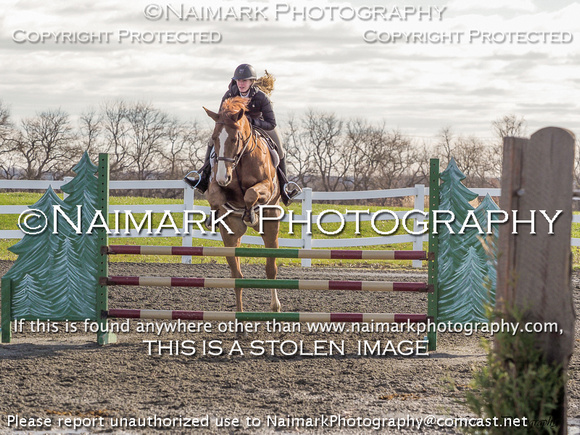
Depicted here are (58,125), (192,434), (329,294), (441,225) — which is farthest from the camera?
(58,125)

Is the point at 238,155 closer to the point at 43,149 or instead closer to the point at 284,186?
the point at 284,186

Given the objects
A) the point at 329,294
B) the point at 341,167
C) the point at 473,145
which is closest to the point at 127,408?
the point at 329,294

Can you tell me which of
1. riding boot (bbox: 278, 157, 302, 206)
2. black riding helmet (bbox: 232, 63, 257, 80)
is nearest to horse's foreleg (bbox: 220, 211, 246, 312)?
riding boot (bbox: 278, 157, 302, 206)

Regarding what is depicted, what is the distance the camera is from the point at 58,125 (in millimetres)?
34531

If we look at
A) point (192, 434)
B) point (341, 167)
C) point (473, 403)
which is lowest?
A: point (192, 434)

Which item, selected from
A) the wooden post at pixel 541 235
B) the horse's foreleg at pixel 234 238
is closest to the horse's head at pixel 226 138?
the horse's foreleg at pixel 234 238

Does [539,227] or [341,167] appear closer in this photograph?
[539,227]

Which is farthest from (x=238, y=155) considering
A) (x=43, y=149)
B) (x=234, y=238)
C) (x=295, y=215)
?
(x=43, y=149)

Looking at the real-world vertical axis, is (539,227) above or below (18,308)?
above

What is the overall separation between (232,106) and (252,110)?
1.08 meters

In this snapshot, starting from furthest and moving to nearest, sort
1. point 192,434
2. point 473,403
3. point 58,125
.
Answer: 1. point 58,125
2. point 192,434
3. point 473,403

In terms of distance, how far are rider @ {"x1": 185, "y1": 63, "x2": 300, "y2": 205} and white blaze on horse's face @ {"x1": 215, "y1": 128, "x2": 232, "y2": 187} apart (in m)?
0.85

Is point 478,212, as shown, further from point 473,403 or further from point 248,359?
point 473,403

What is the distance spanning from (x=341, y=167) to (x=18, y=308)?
28958 millimetres
